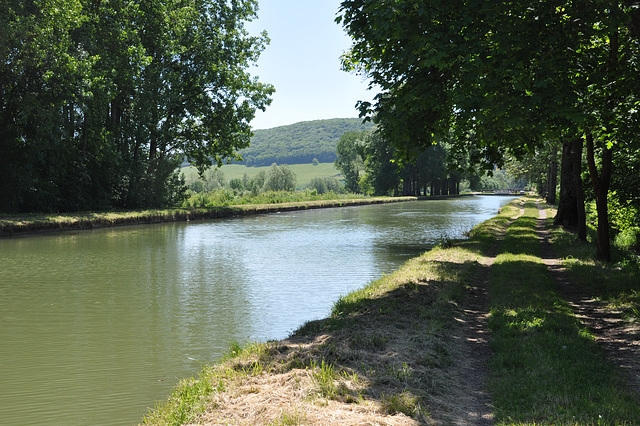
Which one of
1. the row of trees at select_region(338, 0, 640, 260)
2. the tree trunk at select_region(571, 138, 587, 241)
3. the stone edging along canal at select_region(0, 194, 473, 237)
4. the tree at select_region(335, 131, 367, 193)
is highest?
the tree at select_region(335, 131, 367, 193)

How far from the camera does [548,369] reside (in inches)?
223

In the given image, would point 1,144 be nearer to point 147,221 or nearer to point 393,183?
point 147,221

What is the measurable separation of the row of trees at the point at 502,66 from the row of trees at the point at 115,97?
849 inches

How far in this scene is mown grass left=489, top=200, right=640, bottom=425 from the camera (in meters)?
4.57

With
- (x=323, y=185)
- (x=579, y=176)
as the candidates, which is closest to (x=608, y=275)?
(x=579, y=176)

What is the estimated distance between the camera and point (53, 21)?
25609mm

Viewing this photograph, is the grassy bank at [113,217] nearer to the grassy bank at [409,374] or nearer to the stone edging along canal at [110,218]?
the stone edging along canal at [110,218]

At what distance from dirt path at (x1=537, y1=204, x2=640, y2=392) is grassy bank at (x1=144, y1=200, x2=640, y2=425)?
0.71 ft

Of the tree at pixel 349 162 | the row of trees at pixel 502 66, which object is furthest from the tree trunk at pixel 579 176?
the tree at pixel 349 162

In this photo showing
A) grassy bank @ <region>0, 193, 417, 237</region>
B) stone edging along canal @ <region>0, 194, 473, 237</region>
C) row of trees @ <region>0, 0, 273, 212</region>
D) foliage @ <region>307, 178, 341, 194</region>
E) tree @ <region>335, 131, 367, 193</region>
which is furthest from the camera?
foliage @ <region>307, 178, 341, 194</region>

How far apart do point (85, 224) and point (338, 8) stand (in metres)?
21.9

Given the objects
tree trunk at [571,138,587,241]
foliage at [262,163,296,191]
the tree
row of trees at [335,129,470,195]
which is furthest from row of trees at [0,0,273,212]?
the tree

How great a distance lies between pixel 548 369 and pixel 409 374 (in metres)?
1.64

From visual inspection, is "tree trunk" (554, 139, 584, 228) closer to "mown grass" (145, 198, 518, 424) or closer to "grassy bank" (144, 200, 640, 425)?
"grassy bank" (144, 200, 640, 425)
